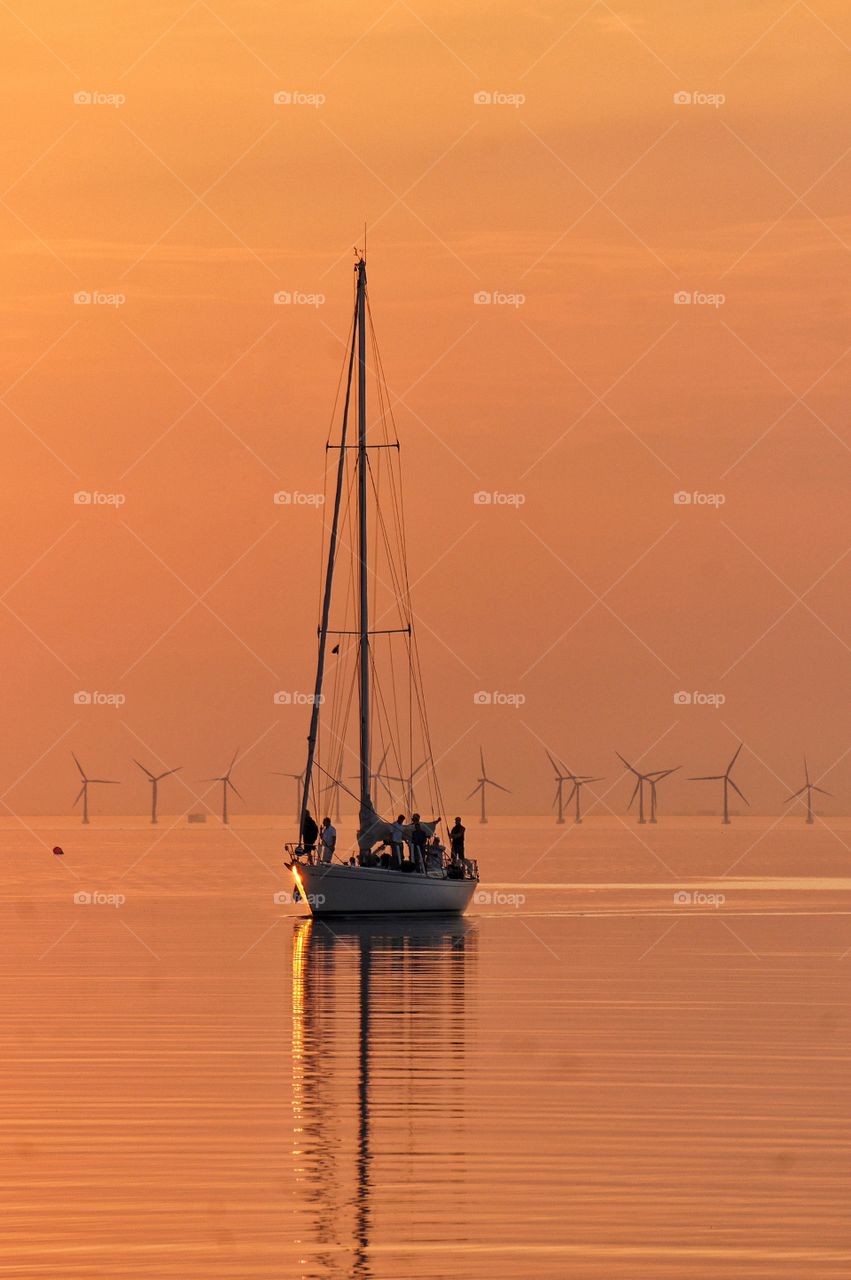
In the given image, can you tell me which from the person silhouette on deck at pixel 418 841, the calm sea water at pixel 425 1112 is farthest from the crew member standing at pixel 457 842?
the calm sea water at pixel 425 1112

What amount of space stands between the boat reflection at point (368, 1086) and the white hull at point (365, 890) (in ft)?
49.5

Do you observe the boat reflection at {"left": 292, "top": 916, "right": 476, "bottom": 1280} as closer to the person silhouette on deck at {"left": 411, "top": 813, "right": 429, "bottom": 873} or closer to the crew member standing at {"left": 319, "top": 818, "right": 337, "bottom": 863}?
the crew member standing at {"left": 319, "top": 818, "right": 337, "bottom": 863}

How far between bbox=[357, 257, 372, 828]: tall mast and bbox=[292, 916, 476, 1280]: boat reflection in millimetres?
16646

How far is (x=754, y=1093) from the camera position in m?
33.2

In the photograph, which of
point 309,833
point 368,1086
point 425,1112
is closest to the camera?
point 425,1112

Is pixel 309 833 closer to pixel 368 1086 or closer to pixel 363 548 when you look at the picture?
pixel 363 548

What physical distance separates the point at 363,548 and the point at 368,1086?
184 feet

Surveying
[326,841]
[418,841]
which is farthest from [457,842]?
[326,841]

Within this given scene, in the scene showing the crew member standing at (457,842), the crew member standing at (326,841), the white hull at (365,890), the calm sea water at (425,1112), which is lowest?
the calm sea water at (425,1112)

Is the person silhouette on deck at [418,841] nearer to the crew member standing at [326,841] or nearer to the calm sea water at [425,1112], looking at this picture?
the crew member standing at [326,841]

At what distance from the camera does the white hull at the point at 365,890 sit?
266 feet

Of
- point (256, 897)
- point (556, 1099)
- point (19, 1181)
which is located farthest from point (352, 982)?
point (256, 897)

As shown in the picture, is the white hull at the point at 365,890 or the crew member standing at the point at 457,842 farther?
the crew member standing at the point at 457,842

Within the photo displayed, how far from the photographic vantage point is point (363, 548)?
89.0 meters
